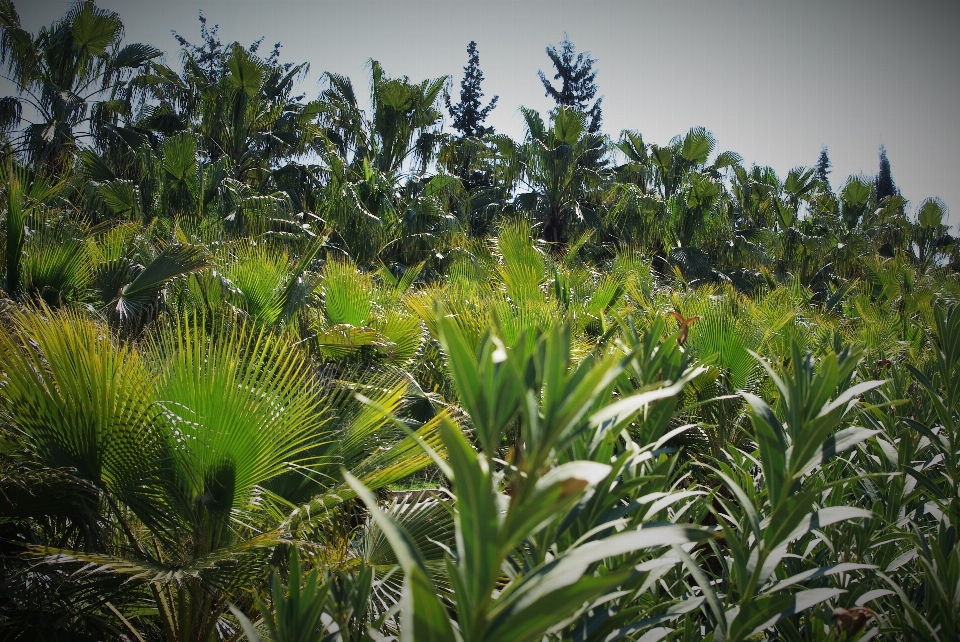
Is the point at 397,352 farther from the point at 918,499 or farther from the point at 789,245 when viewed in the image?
the point at 789,245

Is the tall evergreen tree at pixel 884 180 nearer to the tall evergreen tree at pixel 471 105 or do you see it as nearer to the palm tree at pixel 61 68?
the tall evergreen tree at pixel 471 105

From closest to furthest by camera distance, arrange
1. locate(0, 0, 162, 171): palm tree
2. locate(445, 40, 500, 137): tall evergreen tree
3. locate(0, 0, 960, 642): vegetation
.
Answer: locate(0, 0, 960, 642): vegetation, locate(0, 0, 162, 171): palm tree, locate(445, 40, 500, 137): tall evergreen tree

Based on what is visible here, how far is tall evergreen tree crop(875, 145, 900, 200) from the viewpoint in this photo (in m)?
40.0

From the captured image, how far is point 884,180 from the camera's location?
40.5 m

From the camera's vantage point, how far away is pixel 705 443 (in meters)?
4.54

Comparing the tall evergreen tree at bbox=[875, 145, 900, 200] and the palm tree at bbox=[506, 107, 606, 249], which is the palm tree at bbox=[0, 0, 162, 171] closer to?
the palm tree at bbox=[506, 107, 606, 249]

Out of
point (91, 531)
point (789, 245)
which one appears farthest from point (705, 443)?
point (789, 245)

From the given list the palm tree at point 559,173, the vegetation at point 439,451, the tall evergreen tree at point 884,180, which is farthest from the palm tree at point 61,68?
the tall evergreen tree at point 884,180

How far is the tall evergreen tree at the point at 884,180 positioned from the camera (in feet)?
131

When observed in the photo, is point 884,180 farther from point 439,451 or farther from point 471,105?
point 439,451

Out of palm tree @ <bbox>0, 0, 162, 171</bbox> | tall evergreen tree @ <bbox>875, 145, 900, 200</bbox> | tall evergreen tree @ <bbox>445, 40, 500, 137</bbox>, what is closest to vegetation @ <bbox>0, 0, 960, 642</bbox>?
palm tree @ <bbox>0, 0, 162, 171</bbox>

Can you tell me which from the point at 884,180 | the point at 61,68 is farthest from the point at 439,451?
the point at 884,180

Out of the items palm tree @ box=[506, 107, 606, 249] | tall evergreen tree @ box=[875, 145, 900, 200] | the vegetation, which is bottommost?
the vegetation

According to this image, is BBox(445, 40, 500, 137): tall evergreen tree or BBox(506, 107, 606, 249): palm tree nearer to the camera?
BBox(506, 107, 606, 249): palm tree
